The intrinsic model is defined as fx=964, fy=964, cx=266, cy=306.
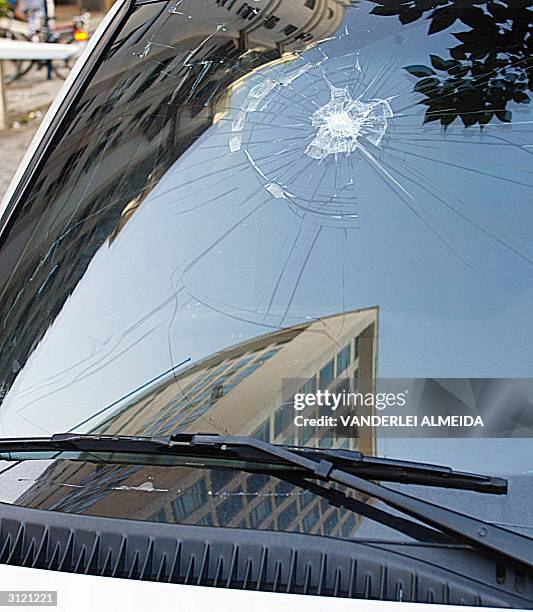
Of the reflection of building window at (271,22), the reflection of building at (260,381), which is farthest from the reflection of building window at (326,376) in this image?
the reflection of building window at (271,22)

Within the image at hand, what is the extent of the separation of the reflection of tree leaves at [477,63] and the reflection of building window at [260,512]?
2.83 ft

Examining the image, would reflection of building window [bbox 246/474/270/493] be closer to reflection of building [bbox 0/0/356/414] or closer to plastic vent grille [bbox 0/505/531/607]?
plastic vent grille [bbox 0/505/531/607]

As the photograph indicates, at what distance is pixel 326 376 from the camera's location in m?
1.63

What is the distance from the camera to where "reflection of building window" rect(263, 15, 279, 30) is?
219 cm

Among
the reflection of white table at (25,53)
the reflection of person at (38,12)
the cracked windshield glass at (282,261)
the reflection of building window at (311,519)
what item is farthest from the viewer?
the reflection of person at (38,12)

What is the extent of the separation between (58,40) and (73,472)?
13.9 metres

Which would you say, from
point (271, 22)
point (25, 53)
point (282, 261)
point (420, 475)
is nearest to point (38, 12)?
point (25, 53)

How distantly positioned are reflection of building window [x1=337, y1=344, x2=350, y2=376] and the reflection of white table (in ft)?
30.4

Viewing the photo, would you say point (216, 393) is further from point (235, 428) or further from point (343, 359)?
point (343, 359)

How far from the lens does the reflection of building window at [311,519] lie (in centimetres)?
142

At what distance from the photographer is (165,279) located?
1815 mm

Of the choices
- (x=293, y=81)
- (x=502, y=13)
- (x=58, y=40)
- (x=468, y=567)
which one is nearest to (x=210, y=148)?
(x=293, y=81)

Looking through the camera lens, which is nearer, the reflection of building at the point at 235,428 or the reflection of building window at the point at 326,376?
the reflection of building at the point at 235,428

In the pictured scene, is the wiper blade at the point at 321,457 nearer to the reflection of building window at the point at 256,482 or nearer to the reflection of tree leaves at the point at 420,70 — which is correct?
the reflection of building window at the point at 256,482
